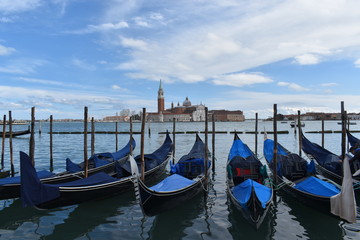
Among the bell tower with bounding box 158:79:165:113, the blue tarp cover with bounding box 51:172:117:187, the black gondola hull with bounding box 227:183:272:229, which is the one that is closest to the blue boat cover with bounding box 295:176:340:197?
the black gondola hull with bounding box 227:183:272:229

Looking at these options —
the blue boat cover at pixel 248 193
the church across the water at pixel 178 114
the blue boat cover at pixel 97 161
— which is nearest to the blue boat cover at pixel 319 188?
the blue boat cover at pixel 248 193

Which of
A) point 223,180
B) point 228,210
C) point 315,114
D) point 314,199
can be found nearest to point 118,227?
point 228,210

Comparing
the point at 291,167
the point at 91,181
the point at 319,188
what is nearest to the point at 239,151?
the point at 291,167

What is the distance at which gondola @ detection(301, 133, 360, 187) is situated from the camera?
8.10m

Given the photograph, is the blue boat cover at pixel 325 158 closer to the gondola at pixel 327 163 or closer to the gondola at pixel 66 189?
the gondola at pixel 327 163

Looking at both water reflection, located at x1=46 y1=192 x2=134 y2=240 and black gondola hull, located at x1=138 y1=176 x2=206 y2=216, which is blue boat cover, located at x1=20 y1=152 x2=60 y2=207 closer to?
water reflection, located at x1=46 y1=192 x2=134 y2=240

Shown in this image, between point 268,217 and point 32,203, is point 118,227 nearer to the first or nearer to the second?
point 32,203

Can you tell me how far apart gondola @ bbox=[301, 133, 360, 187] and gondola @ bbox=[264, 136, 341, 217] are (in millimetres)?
907

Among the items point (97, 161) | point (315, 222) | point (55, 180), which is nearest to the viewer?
point (315, 222)

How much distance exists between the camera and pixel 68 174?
798cm

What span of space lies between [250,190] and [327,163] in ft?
16.0

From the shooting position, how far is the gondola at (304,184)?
557cm

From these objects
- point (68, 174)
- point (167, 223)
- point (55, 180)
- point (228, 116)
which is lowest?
point (167, 223)

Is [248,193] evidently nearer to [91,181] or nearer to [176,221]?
[176,221]
